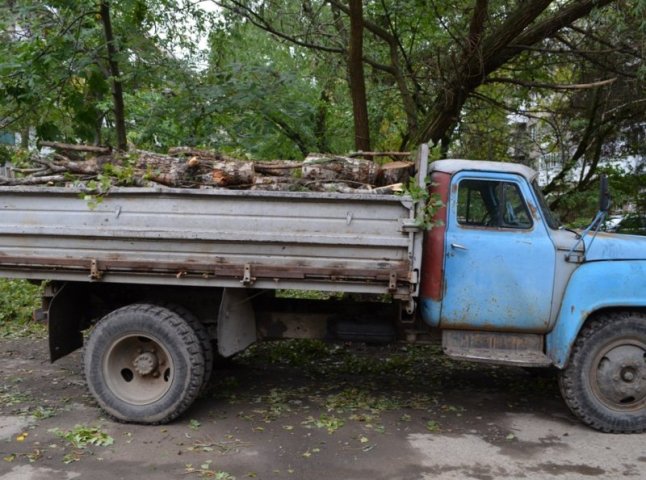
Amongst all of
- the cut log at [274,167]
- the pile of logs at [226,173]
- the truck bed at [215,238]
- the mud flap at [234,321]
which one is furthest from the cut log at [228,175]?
the mud flap at [234,321]

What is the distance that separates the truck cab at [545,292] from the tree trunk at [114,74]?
4.75 meters

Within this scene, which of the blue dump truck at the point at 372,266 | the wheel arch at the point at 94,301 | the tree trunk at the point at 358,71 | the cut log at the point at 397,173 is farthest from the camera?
the tree trunk at the point at 358,71

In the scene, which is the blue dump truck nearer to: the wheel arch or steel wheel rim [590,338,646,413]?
steel wheel rim [590,338,646,413]

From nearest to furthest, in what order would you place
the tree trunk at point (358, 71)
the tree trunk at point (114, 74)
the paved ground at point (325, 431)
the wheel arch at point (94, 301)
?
the paved ground at point (325, 431)
the wheel arch at point (94, 301)
the tree trunk at point (358, 71)
the tree trunk at point (114, 74)

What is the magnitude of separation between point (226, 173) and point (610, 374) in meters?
3.47

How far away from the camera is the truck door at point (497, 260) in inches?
199

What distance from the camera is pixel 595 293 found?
4.99 metres

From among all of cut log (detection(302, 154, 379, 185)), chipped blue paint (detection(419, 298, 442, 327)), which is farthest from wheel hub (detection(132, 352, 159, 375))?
chipped blue paint (detection(419, 298, 442, 327))

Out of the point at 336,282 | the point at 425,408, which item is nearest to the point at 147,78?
the point at 336,282

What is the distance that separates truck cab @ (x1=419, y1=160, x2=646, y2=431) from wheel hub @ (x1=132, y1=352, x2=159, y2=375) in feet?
7.50

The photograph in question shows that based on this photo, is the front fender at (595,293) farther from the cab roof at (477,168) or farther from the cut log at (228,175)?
the cut log at (228,175)

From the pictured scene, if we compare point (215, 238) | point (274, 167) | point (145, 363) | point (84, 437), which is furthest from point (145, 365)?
point (274, 167)

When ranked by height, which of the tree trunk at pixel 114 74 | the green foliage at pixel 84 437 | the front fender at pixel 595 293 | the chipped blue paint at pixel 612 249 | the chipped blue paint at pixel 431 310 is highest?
the tree trunk at pixel 114 74

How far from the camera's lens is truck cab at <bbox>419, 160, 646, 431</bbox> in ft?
16.5
